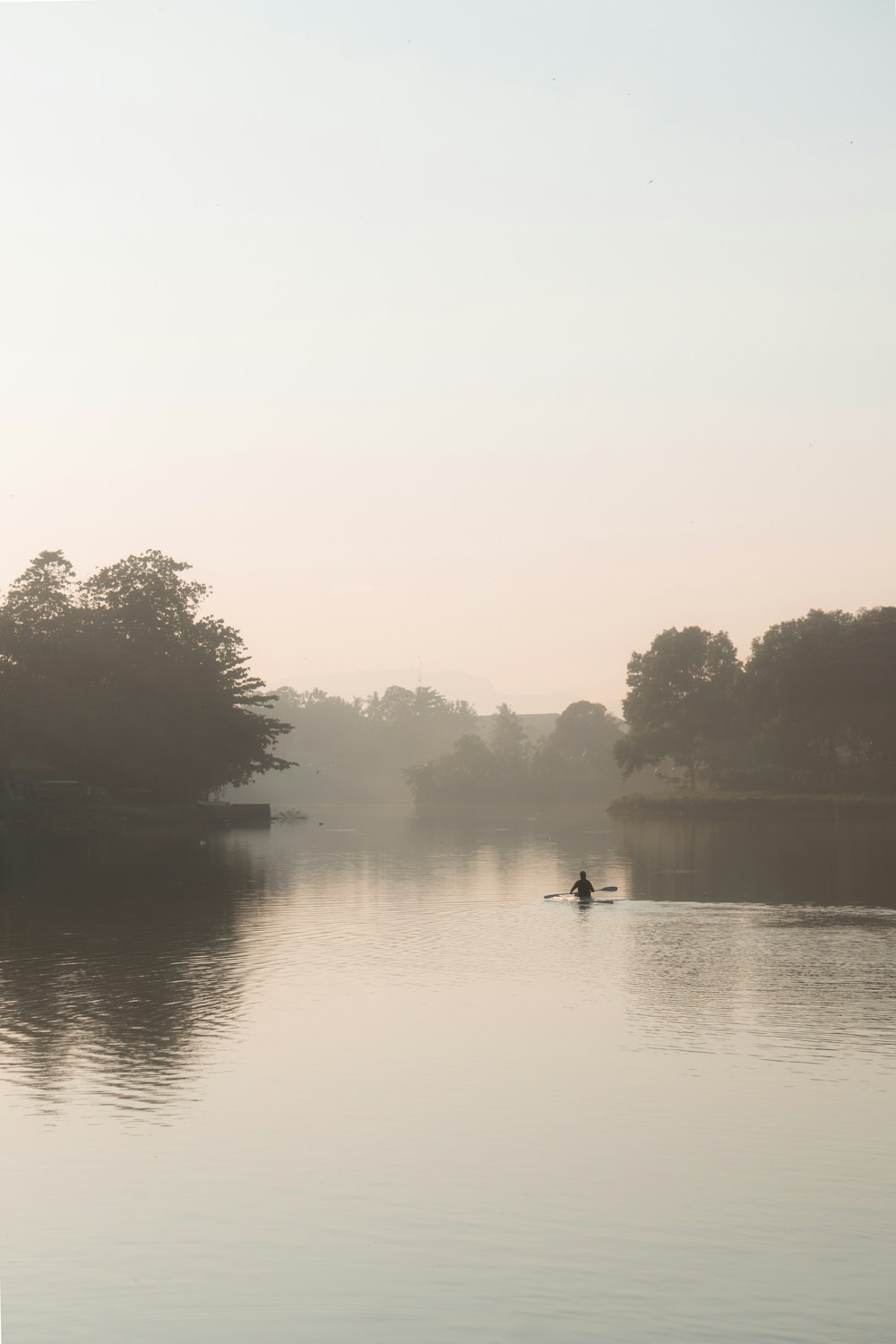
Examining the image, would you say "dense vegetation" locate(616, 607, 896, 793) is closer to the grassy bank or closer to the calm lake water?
the grassy bank

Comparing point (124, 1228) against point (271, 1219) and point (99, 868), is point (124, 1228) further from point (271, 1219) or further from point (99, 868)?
point (99, 868)

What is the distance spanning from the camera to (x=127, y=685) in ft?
389

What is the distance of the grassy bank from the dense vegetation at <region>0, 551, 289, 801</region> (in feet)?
146

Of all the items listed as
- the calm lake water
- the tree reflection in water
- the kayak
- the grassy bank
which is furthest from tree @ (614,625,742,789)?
the calm lake water

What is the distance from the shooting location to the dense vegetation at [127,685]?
11331 cm

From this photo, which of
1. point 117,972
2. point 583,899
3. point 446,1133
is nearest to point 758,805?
point 583,899

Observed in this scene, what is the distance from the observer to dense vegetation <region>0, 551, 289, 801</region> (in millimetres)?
113312

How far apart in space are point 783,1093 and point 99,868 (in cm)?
5335

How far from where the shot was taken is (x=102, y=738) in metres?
115

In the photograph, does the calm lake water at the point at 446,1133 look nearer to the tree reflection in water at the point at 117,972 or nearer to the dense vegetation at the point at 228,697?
the tree reflection in water at the point at 117,972

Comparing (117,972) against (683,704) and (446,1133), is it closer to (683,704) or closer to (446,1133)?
(446,1133)

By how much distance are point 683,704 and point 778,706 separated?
16.8m

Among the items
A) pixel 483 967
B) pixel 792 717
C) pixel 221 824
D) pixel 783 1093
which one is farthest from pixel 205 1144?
pixel 792 717

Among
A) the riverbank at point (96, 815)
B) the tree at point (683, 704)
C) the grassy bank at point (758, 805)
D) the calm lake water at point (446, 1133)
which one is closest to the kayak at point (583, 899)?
the calm lake water at point (446, 1133)
